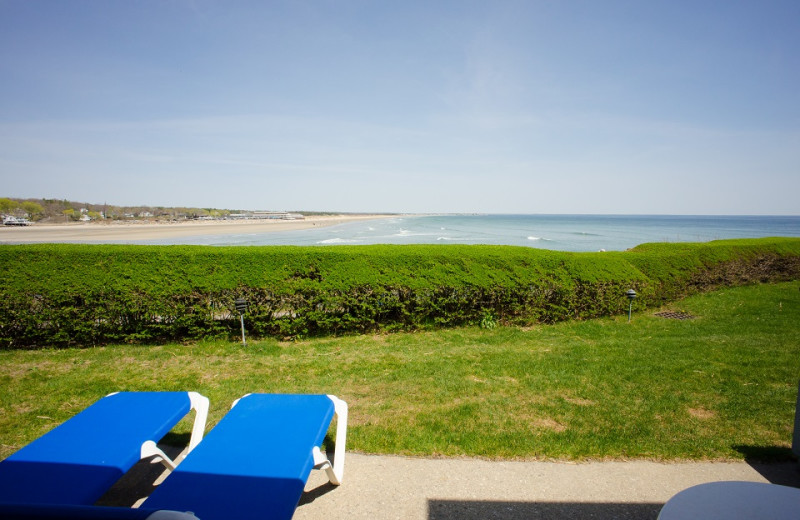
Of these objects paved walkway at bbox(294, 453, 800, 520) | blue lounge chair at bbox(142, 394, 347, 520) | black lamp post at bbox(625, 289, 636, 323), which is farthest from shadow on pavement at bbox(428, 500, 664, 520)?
black lamp post at bbox(625, 289, 636, 323)

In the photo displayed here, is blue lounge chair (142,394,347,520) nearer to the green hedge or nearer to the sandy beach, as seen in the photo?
the green hedge

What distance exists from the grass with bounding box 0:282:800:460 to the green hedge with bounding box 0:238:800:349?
436 mm

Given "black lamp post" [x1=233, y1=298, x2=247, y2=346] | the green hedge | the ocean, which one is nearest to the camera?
"black lamp post" [x1=233, y1=298, x2=247, y2=346]

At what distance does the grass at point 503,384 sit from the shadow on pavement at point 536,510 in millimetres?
621

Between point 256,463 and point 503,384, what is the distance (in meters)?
3.61

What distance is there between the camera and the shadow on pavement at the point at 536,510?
9.37ft

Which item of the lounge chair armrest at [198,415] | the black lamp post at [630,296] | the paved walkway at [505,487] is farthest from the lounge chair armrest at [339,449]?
the black lamp post at [630,296]

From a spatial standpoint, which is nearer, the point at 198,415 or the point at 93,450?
the point at 93,450

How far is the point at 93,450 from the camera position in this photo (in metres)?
2.71

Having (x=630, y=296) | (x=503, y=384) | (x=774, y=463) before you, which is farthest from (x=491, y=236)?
(x=774, y=463)

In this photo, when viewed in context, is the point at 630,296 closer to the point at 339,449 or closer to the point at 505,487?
the point at 505,487

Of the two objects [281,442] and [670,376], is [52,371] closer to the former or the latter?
[281,442]

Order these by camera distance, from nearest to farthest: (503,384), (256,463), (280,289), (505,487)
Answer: (256,463)
(505,487)
(503,384)
(280,289)

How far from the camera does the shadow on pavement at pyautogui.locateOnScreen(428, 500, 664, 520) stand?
2.86m
